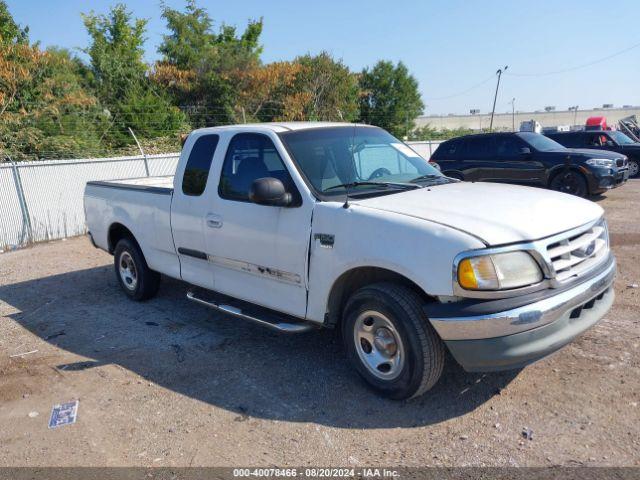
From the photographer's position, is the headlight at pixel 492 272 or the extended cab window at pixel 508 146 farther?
the extended cab window at pixel 508 146

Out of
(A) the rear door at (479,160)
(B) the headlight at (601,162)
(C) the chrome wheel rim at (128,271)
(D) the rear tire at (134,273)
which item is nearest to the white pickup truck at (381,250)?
(D) the rear tire at (134,273)

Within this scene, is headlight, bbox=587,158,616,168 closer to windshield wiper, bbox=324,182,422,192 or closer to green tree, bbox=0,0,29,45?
windshield wiper, bbox=324,182,422,192

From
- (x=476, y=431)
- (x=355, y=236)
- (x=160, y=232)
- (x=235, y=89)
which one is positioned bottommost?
(x=476, y=431)

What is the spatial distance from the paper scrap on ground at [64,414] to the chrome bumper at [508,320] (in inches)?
107

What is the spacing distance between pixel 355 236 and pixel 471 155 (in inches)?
405

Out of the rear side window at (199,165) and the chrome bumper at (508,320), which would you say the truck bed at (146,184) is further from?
the chrome bumper at (508,320)

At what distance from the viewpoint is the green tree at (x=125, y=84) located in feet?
64.0

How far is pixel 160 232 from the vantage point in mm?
5914

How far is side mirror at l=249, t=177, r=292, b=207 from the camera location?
4180 millimetres

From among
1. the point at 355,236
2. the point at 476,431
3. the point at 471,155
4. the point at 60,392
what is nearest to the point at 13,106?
the point at 471,155

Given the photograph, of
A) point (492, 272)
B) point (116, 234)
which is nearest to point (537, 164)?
point (116, 234)

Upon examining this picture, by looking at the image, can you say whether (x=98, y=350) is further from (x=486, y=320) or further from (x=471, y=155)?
(x=471, y=155)

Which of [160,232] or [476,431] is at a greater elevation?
[160,232]

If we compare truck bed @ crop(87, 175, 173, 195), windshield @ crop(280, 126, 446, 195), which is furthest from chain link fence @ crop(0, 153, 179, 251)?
windshield @ crop(280, 126, 446, 195)
